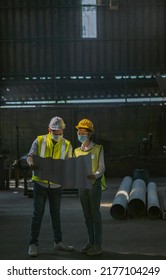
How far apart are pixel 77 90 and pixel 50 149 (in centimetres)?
1359

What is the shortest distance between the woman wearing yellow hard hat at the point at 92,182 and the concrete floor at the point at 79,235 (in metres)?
0.31

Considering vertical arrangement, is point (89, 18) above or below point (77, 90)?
above

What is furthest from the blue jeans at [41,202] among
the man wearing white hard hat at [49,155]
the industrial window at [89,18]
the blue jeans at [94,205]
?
the industrial window at [89,18]

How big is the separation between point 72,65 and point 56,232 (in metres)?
13.0

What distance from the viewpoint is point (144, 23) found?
55.1 ft

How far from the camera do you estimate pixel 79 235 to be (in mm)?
5562

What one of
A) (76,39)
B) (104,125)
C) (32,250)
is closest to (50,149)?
(32,250)

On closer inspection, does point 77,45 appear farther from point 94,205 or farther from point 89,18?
point 94,205

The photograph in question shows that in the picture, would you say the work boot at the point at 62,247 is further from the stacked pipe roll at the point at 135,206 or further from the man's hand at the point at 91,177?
the stacked pipe roll at the point at 135,206

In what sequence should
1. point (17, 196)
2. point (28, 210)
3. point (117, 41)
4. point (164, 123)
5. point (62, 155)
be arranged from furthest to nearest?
point (117, 41)
point (164, 123)
point (17, 196)
point (28, 210)
point (62, 155)

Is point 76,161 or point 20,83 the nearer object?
point 76,161

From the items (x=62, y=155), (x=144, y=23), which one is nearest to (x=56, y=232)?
(x=62, y=155)

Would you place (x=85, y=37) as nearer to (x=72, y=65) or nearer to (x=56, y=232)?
(x=72, y=65)

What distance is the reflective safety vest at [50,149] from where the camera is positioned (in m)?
4.25
